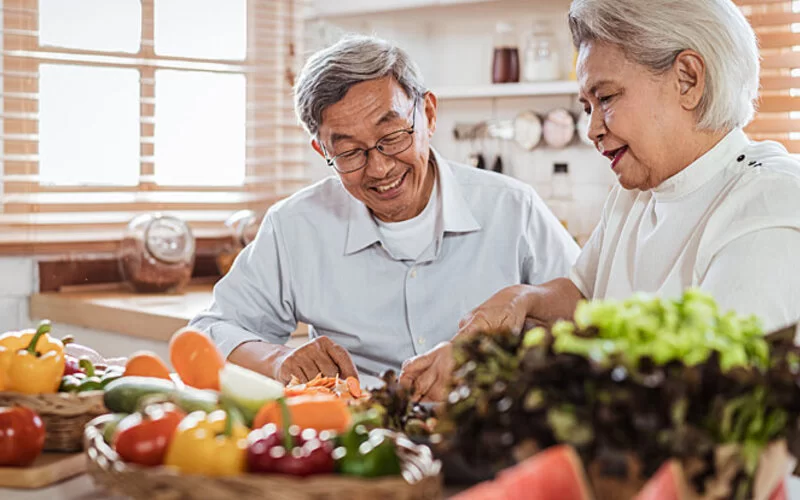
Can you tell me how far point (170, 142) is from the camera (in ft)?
13.9

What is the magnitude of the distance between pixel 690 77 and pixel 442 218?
833mm

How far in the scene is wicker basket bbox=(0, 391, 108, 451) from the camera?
5.19ft

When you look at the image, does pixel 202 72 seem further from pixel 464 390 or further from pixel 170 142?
pixel 464 390

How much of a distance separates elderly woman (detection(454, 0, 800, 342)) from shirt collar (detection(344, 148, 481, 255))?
51cm

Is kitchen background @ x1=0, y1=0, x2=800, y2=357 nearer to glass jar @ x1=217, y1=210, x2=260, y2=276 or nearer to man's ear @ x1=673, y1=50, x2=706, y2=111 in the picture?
glass jar @ x1=217, y1=210, x2=260, y2=276

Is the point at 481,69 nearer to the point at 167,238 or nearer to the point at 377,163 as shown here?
the point at 167,238

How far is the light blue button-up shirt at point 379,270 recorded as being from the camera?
256cm

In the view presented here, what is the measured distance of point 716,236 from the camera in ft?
6.07

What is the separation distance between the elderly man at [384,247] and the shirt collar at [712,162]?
0.68 metres

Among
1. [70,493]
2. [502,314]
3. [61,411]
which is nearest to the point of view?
[70,493]

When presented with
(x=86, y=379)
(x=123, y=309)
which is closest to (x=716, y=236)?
(x=86, y=379)

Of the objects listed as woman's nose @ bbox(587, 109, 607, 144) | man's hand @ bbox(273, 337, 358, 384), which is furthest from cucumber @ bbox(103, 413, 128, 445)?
woman's nose @ bbox(587, 109, 607, 144)

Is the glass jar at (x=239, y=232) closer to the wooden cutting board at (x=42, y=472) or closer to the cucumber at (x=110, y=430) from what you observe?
the wooden cutting board at (x=42, y=472)

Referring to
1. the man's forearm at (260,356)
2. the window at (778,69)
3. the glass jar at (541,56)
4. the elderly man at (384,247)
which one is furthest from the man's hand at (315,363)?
the glass jar at (541,56)
